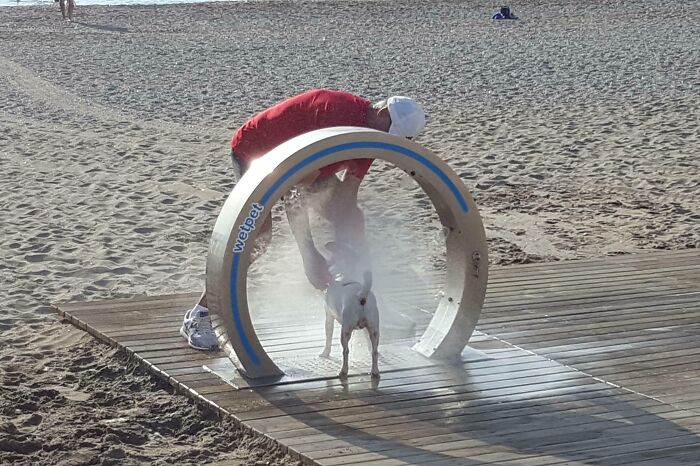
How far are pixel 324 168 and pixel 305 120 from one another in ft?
0.95

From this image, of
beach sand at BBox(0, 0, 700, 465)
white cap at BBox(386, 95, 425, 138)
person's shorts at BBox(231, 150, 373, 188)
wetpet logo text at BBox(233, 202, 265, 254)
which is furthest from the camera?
person's shorts at BBox(231, 150, 373, 188)

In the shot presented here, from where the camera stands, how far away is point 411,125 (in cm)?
678

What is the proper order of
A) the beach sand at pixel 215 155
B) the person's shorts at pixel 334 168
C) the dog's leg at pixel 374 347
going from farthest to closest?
the person's shorts at pixel 334 168
the beach sand at pixel 215 155
the dog's leg at pixel 374 347

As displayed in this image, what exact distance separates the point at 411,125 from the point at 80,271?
3.48 metres

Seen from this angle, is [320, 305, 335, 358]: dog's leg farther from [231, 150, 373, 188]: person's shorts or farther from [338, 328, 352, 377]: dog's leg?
[231, 150, 373, 188]: person's shorts

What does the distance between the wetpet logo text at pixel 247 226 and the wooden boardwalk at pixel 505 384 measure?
75 centimetres

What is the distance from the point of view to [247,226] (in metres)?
6.32

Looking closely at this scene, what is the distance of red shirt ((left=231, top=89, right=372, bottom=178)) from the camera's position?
681 centimetres

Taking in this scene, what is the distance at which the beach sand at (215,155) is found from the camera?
6.62m

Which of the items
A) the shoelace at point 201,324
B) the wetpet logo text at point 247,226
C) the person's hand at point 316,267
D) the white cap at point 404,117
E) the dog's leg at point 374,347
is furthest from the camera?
the shoelace at point 201,324

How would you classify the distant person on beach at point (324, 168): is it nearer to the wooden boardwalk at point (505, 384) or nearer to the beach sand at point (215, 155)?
the wooden boardwalk at point (505, 384)

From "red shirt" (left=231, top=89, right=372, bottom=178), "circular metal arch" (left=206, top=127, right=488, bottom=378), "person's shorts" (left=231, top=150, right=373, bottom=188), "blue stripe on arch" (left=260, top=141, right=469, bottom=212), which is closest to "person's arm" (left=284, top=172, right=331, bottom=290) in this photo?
"person's shorts" (left=231, top=150, right=373, bottom=188)

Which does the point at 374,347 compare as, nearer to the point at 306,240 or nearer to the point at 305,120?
the point at 306,240

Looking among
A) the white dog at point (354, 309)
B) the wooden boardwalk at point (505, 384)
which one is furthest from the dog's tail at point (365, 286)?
the wooden boardwalk at point (505, 384)
